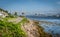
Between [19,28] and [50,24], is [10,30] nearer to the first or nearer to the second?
[19,28]

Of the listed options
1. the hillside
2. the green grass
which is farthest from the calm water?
the green grass

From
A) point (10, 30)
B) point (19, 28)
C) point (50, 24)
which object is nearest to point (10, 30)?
point (10, 30)

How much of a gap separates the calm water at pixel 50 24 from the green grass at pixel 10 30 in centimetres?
51

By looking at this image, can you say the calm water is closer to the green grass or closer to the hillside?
the hillside

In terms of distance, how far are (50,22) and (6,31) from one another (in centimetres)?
104

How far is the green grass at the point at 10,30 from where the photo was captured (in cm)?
329

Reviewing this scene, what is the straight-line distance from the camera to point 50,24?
3832 millimetres

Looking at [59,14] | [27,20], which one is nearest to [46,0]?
[59,14]

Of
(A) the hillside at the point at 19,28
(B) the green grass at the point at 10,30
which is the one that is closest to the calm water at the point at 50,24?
(A) the hillside at the point at 19,28

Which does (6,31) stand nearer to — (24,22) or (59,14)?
(24,22)

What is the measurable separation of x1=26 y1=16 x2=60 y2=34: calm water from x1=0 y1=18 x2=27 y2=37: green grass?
51 cm

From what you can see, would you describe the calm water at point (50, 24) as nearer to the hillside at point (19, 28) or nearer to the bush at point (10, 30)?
the hillside at point (19, 28)

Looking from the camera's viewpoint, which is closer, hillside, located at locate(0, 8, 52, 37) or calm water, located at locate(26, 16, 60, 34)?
hillside, located at locate(0, 8, 52, 37)

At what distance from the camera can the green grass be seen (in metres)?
3.29
